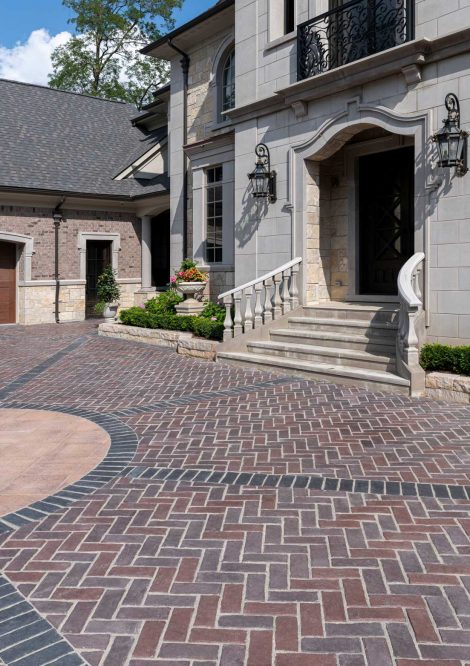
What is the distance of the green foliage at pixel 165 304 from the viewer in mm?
14281

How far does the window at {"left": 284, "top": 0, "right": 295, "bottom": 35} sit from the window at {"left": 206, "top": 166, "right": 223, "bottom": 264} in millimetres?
3485

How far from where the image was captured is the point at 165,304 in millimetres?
14367

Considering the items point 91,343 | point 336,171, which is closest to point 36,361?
point 91,343

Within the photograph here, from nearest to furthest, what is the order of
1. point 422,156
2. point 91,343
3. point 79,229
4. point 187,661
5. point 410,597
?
point 187,661, point 410,597, point 422,156, point 91,343, point 79,229

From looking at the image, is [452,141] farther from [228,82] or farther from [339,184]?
[228,82]

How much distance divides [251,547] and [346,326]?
6609 mm

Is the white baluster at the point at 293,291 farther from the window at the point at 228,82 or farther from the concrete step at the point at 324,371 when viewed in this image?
the window at the point at 228,82

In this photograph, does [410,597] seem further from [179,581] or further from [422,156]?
[422,156]

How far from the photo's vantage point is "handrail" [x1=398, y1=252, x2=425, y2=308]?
7.85 metres

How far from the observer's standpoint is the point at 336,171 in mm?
11734

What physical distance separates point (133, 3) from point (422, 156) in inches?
1058

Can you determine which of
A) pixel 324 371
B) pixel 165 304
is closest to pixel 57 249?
pixel 165 304

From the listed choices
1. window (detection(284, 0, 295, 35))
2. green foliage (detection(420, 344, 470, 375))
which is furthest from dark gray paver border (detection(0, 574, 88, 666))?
window (detection(284, 0, 295, 35))

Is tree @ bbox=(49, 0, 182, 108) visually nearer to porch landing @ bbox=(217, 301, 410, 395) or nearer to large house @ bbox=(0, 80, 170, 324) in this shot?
large house @ bbox=(0, 80, 170, 324)
